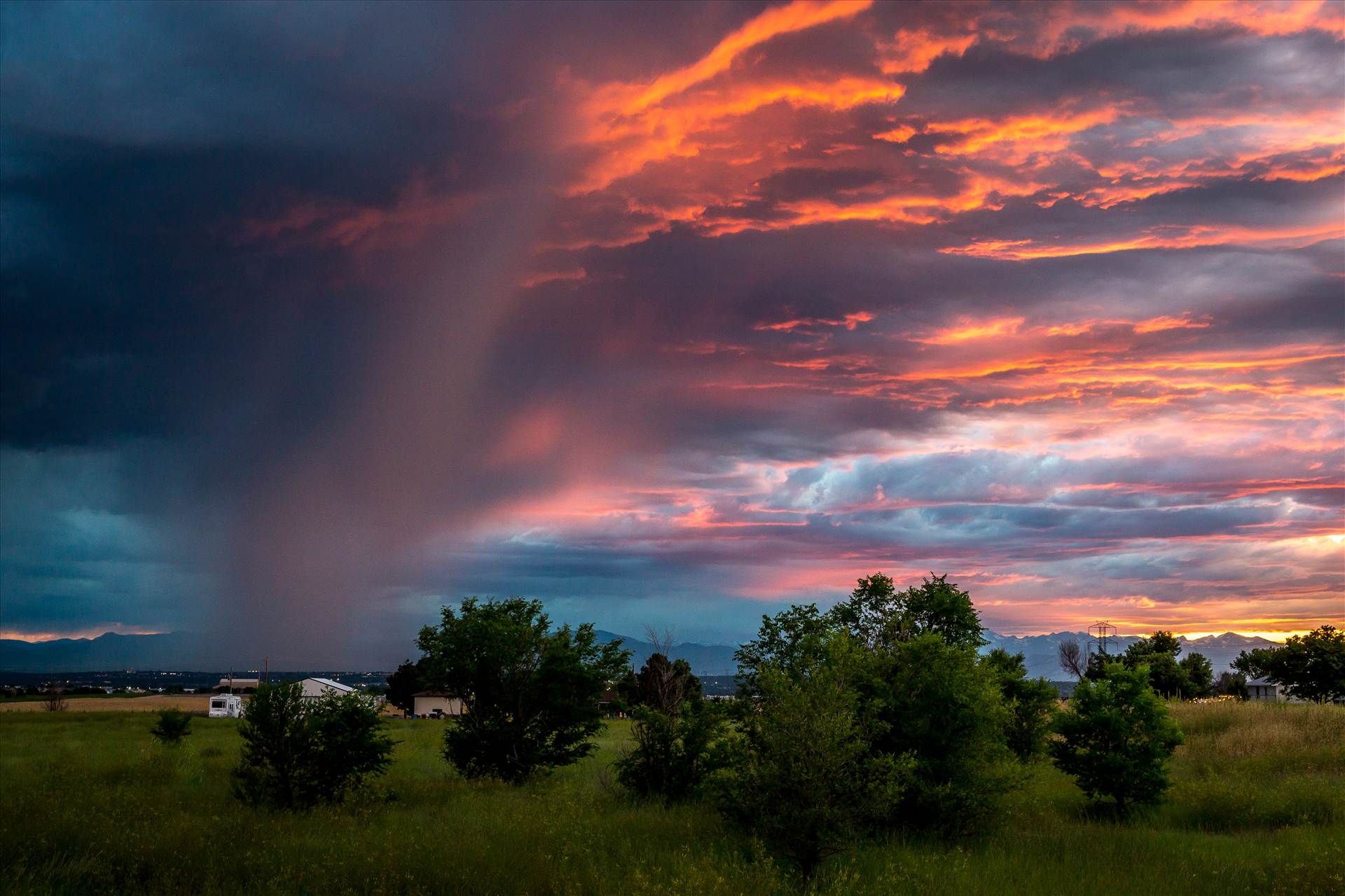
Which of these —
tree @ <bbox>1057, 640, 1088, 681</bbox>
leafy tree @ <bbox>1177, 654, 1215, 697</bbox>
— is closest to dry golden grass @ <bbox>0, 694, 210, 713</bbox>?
leafy tree @ <bbox>1177, 654, 1215, 697</bbox>

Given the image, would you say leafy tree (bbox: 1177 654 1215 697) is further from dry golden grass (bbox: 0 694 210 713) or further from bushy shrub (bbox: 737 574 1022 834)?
dry golden grass (bbox: 0 694 210 713)

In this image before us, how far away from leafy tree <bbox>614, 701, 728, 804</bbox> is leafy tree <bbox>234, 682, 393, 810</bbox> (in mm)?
7193

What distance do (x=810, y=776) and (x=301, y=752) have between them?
16.4 m

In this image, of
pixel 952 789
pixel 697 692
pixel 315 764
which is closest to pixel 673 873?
pixel 952 789

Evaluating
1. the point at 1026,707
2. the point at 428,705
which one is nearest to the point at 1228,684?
the point at 428,705

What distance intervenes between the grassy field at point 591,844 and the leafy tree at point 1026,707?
1688mm

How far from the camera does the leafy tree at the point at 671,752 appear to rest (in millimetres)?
24875

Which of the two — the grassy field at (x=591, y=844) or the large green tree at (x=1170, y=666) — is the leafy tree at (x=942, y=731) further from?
the large green tree at (x=1170, y=666)

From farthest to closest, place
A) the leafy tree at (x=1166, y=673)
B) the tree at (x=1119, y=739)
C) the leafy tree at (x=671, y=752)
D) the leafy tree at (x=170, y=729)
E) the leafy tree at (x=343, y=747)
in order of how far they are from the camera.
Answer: the leafy tree at (x=1166, y=673)
the leafy tree at (x=170, y=729)
the leafy tree at (x=343, y=747)
the leafy tree at (x=671, y=752)
the tree at (x=1119, y=739)

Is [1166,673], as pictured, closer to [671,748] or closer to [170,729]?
[671,748]

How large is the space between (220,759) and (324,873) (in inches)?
1021

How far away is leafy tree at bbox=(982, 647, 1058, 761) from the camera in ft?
101

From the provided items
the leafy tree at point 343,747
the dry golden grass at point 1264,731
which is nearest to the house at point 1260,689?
the dry golden grass at point 1264,731

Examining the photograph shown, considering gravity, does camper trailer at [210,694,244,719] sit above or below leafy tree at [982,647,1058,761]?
below
